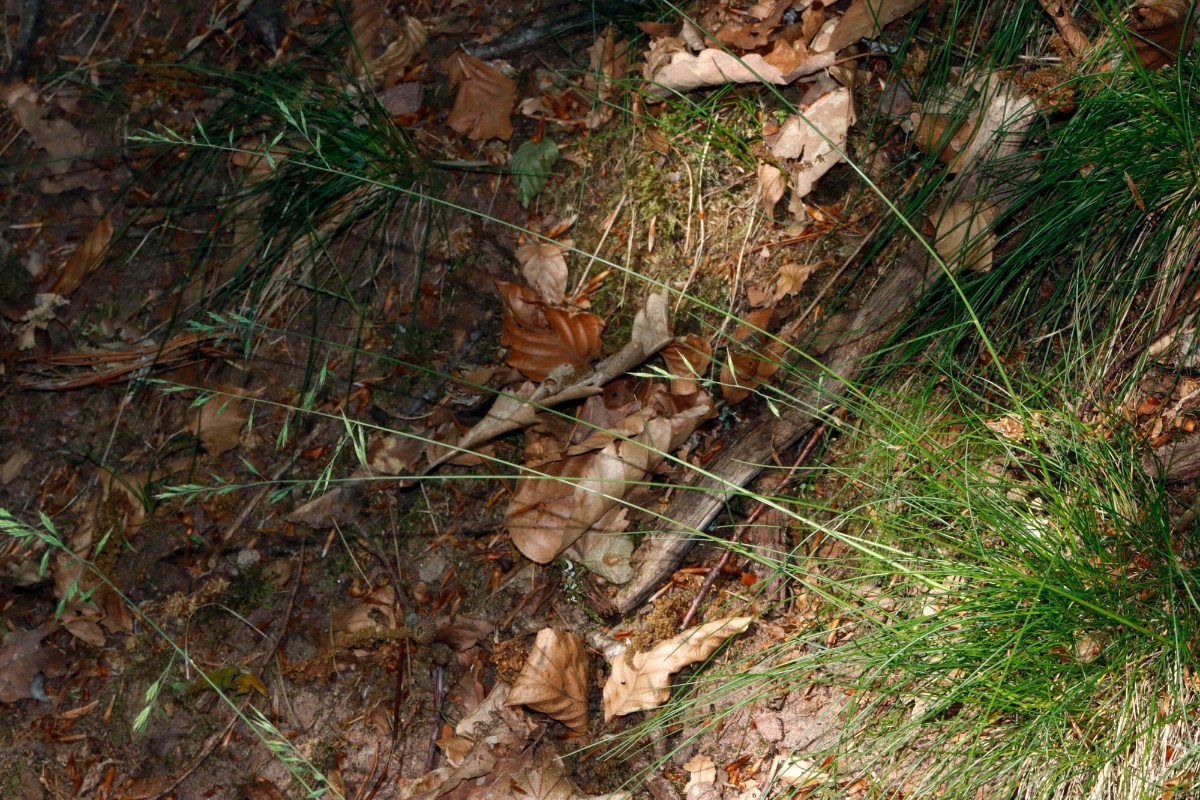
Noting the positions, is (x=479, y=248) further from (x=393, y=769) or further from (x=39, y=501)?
(x=39, y=501)

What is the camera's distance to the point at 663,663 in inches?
86.0

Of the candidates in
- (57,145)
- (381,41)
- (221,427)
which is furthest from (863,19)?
(57,145)

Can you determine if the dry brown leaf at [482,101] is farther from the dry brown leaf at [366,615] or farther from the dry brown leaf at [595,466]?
the dry brown leaf at [366,615]

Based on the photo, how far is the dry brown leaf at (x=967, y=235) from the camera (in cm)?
214

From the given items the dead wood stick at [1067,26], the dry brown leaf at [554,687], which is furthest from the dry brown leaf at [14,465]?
the dead wood stick at [1067,26]

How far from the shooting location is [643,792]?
215 cm

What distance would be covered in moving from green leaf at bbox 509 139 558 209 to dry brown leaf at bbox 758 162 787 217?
676 mm

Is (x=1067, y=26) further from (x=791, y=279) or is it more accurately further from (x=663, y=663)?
(x=663, y=663)

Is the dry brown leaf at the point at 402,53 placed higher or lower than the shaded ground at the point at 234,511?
higher

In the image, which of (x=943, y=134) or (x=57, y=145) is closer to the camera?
(x=943, y=134)

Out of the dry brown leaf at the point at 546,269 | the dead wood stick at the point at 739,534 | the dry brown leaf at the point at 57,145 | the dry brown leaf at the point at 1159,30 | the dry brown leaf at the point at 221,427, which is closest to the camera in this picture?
the dry brown leaf at the point at 1159,30

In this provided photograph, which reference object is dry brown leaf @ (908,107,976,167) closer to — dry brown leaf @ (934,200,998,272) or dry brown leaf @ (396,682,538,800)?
dry brown leaf @ (934,200,998,272)

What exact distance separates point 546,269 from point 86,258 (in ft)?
6.12

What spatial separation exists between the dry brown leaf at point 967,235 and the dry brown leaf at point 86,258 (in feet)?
9.45
